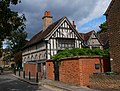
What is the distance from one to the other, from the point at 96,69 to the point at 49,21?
55.0ft

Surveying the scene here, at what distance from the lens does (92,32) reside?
3584 centimetres

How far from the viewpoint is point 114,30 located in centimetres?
1814

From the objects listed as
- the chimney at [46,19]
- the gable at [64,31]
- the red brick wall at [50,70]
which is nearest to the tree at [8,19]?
the red brick wall at [50,70]

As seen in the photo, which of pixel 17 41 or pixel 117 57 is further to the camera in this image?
pixel 17 41

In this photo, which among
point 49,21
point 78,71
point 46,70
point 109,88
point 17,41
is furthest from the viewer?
point 17,41

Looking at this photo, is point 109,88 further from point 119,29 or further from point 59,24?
point 59,24

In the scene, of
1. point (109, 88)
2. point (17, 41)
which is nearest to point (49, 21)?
point (109, 88)

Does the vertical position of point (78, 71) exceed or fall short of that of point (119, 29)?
it falls short

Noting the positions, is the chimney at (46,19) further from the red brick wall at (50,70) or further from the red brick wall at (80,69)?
the red brick wall at (80,69)

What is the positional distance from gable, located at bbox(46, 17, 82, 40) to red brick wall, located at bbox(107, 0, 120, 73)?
1226 cm

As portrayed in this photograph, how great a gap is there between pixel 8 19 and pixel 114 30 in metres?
8.76

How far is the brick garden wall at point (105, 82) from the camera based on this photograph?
14931 mm

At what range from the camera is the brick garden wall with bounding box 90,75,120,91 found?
14.9m

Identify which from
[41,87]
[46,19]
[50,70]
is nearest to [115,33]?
[41,87]
